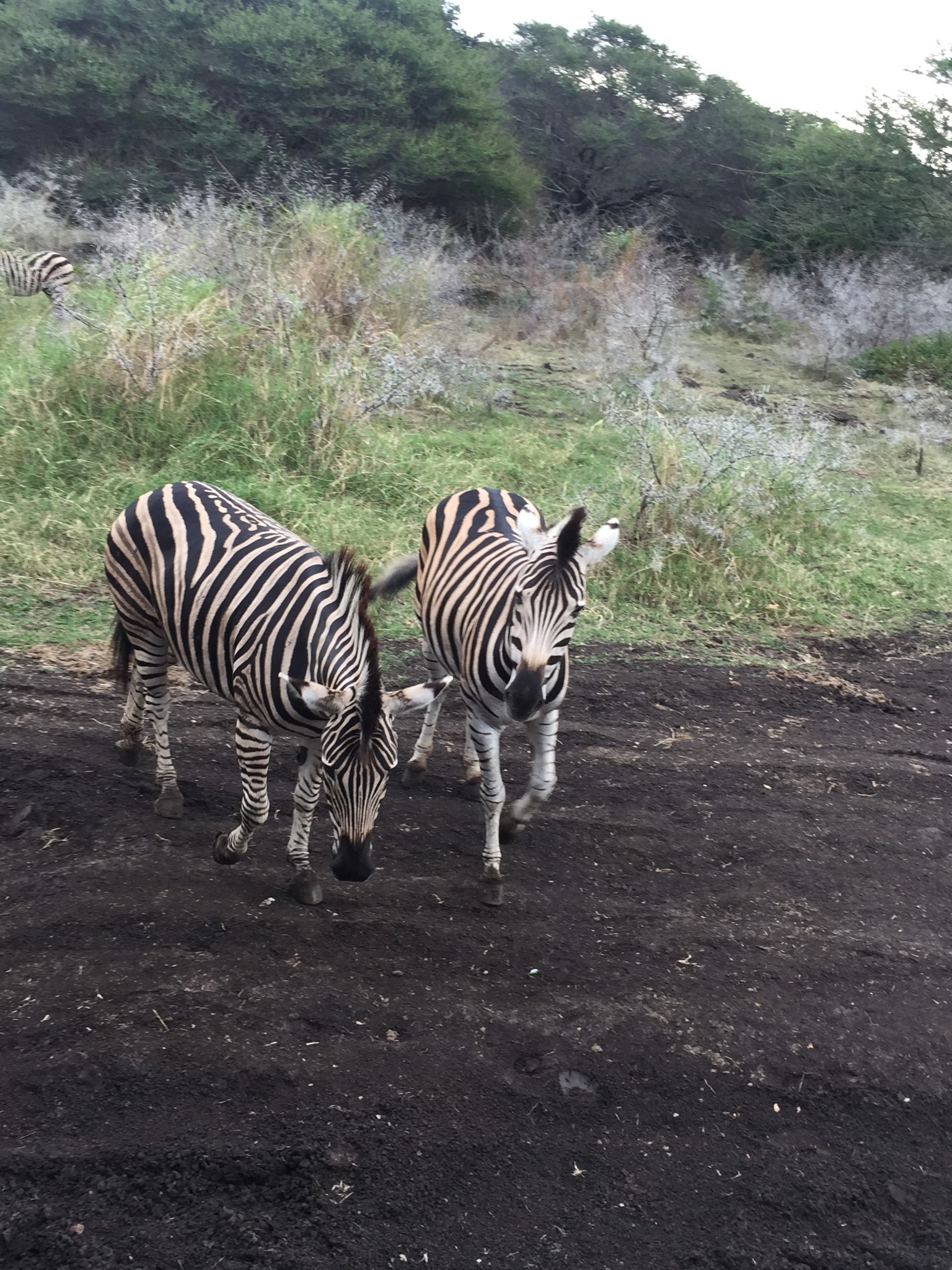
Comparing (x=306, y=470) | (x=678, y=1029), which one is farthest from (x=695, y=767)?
(x=306, y=470)

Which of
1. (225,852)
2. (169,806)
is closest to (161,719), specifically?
(169,806)

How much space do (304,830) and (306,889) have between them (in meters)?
0.23

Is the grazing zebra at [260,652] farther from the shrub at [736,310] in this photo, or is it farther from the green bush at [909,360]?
the shrub at [736,310]

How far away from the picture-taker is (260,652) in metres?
3.54

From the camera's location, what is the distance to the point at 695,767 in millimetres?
5145

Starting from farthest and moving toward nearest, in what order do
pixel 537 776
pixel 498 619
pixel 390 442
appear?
1. pixel 390 442
2. pixel 537 776
3. pixel 498 619

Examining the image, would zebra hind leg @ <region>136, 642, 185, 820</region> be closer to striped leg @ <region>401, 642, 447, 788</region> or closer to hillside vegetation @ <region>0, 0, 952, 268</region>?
striped leg @ <region>401, 642, 447, 788</region>

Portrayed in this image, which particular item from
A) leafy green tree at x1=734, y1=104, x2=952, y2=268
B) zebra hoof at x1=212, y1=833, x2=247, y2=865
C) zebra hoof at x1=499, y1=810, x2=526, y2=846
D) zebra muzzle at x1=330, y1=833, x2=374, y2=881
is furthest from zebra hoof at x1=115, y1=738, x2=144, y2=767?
leafy green tree at x1=734, y1=104, x2=952, y2=268

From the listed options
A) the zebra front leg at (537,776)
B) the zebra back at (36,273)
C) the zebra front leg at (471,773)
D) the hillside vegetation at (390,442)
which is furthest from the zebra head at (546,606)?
the zebra back at (36,273)

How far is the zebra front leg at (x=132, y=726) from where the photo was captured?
14.8ft

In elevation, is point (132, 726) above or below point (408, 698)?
below

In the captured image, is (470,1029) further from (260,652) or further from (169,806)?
(169,806)

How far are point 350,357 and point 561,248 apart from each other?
11.7 m

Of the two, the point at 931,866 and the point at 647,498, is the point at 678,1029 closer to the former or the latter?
the point at 931,866
